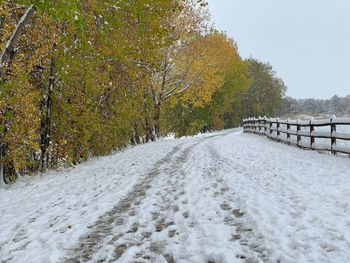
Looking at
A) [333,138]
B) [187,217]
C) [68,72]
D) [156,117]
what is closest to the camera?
[187,217]

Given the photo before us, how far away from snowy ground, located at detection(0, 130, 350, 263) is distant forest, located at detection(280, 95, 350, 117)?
275 feet

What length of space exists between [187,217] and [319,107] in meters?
101

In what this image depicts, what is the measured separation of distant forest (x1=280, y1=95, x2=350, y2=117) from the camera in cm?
9206

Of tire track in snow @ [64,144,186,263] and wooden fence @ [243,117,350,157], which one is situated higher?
wooden fence @ [243,117,350,157]

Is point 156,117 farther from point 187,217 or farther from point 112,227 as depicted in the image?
point 112,227

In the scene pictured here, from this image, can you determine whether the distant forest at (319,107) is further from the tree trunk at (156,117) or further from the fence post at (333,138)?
the fence post at (333,138)

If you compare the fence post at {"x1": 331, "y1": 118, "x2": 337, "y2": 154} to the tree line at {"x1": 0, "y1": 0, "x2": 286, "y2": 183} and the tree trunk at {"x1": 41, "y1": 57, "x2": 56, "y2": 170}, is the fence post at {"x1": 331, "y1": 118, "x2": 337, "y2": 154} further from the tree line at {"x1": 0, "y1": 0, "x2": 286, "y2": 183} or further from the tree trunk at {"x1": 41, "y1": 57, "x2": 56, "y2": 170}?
the tree trunk at {"x1": 41, "y1": 57, "x2": 56, "y2": 170}

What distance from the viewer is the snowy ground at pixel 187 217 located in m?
5.01

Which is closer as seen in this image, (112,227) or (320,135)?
(112,227)

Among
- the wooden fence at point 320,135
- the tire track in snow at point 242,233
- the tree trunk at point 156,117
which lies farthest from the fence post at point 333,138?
the tree trunk at point 156,117

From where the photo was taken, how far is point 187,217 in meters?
6.57

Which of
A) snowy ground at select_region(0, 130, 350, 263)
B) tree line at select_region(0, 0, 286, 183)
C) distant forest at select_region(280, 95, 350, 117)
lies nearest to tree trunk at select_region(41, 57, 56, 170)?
tree line at select_region(0, 0, 286, 183)

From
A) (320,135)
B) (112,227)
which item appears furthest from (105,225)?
(320,135)

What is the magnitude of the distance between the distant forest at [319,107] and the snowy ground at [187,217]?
275ft
